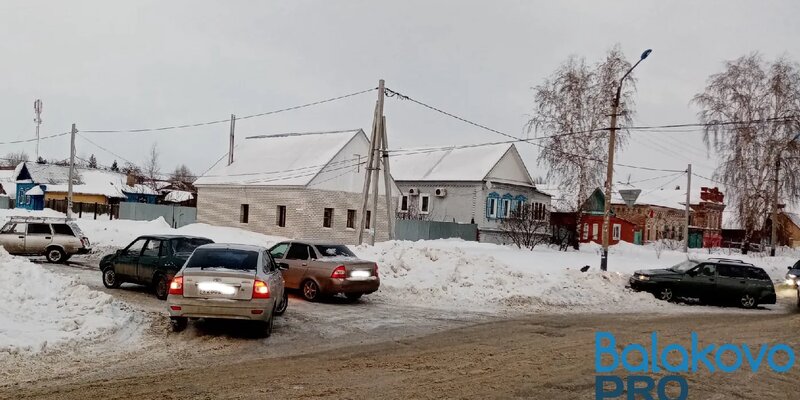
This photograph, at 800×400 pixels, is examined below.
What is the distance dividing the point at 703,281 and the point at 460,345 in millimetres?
12182

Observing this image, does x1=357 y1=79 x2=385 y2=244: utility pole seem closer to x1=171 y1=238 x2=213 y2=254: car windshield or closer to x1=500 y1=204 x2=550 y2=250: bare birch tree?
x1=171 y1=238 x2=213 y2=254: car windshield

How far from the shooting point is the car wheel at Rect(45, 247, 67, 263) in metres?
21.5

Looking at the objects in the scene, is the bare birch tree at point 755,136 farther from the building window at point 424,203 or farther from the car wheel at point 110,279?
the car wheel at point 110,279

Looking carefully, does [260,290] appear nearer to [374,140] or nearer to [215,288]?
[215,288]

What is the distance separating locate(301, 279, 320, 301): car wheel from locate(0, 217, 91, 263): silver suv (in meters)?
11.6

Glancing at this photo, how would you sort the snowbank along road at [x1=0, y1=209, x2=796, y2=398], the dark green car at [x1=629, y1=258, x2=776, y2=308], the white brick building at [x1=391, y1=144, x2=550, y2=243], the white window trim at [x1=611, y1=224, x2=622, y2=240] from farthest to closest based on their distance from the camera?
1. the white window trim at [x1=611, y1=224, x2=622, y2=240]
2. the white brick building at [x1=391, y1=144, x2=550, y2=243]
3. the dark green car at [x1=629, y1=258, x2=776, y2=308]
4. the snowbank along road at [x1=0, y1=209, x2=796, y2=398]

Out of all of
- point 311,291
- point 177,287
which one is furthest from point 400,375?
point 311,291

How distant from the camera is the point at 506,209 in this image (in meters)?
46.5

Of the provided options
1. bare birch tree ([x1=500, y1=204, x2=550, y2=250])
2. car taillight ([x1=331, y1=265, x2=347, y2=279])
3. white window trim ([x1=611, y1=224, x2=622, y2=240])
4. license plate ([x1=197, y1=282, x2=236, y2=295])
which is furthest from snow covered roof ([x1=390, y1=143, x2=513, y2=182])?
license plate ([x1=197, y1=282, x2=236, y2=295])

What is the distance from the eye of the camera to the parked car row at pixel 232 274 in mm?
9367

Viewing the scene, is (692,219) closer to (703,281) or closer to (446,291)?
(703,281)

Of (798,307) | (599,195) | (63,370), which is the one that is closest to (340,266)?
(63,370)

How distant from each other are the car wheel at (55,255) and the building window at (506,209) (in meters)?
31.4

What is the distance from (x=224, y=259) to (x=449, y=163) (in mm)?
39722
